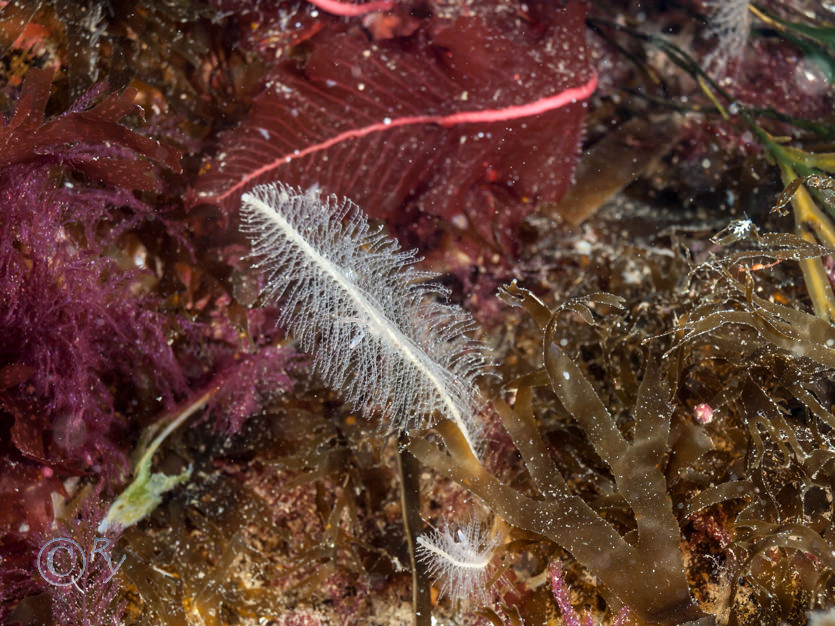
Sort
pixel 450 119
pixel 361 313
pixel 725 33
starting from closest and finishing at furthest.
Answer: pixel 361 313, pixel 450 119, pixel 725 33

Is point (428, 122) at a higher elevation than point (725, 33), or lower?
lower

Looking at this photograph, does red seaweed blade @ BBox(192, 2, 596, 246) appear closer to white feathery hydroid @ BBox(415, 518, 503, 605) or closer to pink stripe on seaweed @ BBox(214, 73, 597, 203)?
pink stripe on seaweed @ BBox(214, 73, 597, 203)

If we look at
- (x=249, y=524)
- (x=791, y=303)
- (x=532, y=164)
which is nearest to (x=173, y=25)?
(x=532, y=164)

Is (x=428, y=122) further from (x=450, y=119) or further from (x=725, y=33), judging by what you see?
(x=725, y=33)

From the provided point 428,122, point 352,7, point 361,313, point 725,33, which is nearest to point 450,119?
point 428,122

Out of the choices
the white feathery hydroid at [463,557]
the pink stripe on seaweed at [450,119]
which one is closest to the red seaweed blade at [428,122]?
the pink stripe on seaweed at [450,119]

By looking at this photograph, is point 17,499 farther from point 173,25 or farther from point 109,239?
point 173,25

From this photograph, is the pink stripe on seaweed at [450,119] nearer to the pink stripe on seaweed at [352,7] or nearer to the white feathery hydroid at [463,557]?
the pink stripe on seaweed at [352,7]

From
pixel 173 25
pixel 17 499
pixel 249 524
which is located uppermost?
pixel 173 25
